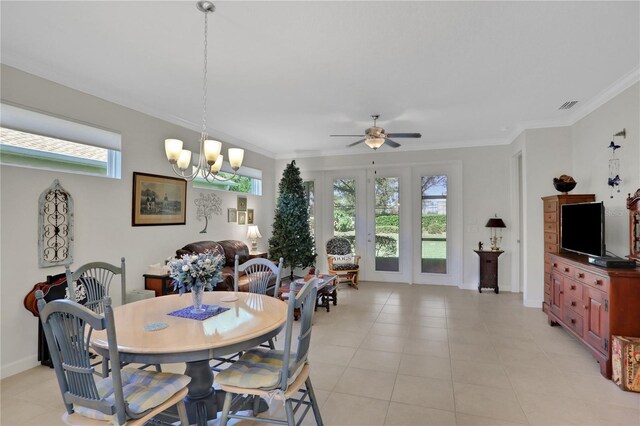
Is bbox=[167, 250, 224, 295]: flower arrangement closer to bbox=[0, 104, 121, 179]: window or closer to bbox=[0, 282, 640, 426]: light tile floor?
bbox=[0, 282, 640, 426]: light tile floor

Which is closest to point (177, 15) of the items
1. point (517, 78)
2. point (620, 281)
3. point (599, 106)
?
point (517, 78)

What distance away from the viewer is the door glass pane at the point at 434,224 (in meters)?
6.79

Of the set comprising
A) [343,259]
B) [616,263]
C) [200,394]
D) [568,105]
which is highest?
[568,105]

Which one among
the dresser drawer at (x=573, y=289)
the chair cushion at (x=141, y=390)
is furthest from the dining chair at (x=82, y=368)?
the dresser drawer at (x=573, y=289)

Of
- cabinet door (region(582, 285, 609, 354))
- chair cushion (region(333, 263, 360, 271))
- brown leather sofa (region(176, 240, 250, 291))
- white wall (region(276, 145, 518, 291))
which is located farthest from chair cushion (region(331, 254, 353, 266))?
cabinet door (region(582, 285, 609, 354))

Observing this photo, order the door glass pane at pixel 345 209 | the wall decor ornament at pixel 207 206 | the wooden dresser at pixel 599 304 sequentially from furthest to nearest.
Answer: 1. the door glass pane at pixel 345 209
2. the wall decor ornament at pixel 207 206
3. the wooden dresser at pixel 599 304

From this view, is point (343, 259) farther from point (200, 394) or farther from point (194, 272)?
point (194, 272)

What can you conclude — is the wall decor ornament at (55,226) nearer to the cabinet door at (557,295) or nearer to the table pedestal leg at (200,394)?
the table pedestal leg at (200,394)

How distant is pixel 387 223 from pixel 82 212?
534 centimetres

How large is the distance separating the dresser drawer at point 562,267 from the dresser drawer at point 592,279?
0.11 metres

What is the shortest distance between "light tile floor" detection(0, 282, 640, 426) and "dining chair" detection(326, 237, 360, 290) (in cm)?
188

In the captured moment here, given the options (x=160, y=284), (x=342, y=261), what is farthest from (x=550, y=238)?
(x=160, y=284)

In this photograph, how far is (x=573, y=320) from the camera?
11.9ft

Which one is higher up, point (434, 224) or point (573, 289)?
point (434, 224)
